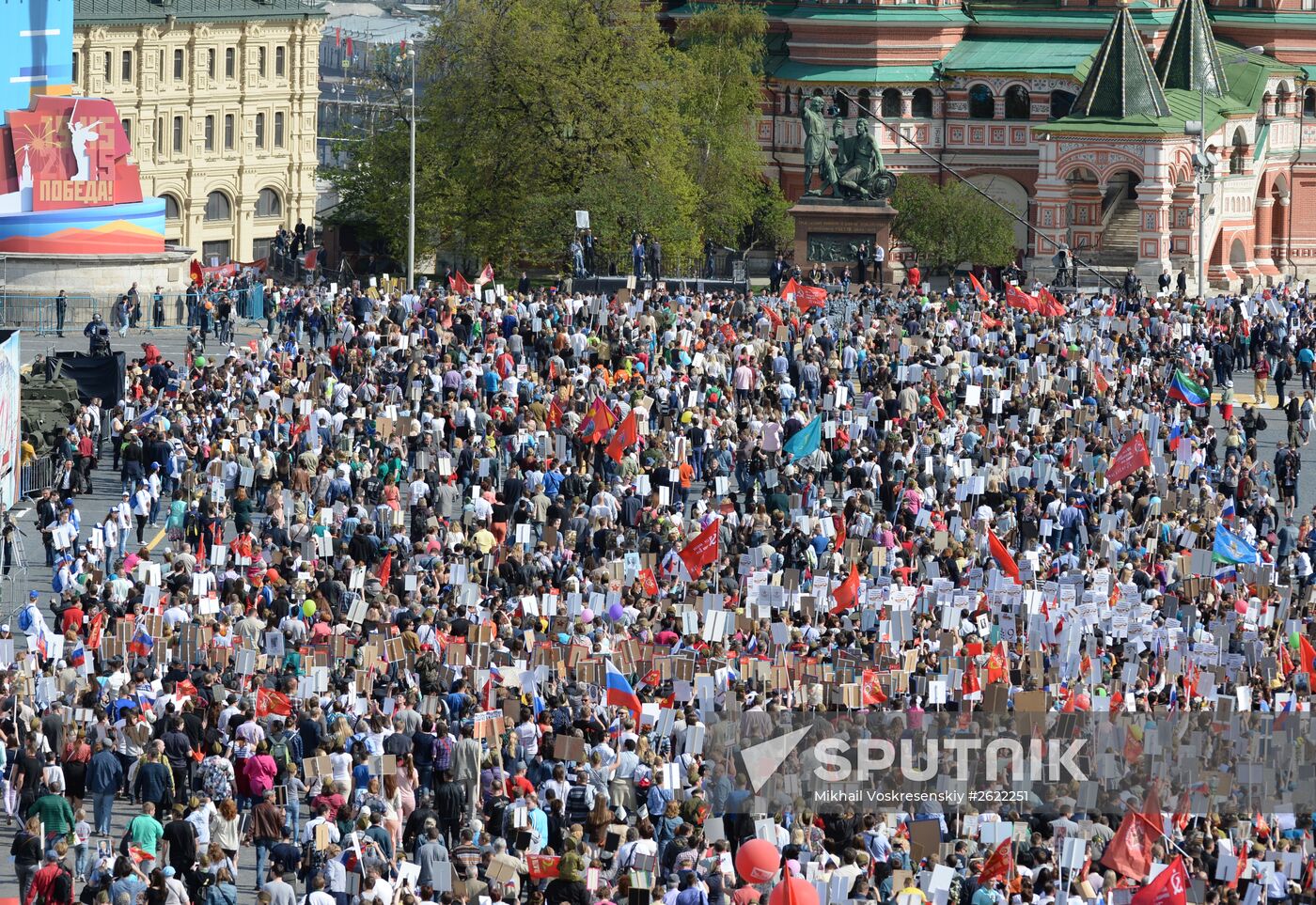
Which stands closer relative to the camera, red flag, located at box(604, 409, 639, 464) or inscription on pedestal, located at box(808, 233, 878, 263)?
red flag, located at box(604, 409, 639, 464)

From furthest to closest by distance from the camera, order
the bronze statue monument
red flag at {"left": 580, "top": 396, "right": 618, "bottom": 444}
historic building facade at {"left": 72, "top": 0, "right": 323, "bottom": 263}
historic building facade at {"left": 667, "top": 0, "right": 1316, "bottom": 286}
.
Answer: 1. historic building facade at {"left": 72, "top": 0, "right": 323, "bottom": 263}
2. historic building facade at {"left": 667, "top": 0, "right": 1316, "bottom": 286}
3. the bronze statue monument
4. red flag at {"left": 580, "top": 396, "right": 618, "bottom": 444}

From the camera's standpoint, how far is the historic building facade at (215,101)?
97.9 m

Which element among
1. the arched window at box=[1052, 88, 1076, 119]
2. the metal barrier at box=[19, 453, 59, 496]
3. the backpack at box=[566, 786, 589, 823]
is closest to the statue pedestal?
the arched window at box=[1052, 88, 1076, 119]

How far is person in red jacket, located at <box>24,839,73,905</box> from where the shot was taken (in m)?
25.7

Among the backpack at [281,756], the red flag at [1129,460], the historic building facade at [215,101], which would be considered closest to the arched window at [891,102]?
the historic building facade at [215,101]

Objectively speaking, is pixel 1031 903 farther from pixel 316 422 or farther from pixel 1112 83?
pixel 1112 83

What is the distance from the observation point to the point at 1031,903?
2428 centimetres

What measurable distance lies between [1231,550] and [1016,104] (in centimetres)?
5104

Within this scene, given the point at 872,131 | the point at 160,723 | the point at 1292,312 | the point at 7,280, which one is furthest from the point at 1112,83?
the point at 160,723

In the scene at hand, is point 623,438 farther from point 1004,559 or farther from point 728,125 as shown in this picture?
point 728,125

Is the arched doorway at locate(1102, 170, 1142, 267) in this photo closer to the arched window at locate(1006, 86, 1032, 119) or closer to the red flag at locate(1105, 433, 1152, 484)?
the arched window at locate(1006, 86, 1032, 119)

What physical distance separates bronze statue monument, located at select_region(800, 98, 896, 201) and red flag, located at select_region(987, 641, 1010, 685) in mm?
41757

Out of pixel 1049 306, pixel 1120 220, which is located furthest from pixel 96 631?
pixel 1120 220

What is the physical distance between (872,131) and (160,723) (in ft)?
188
